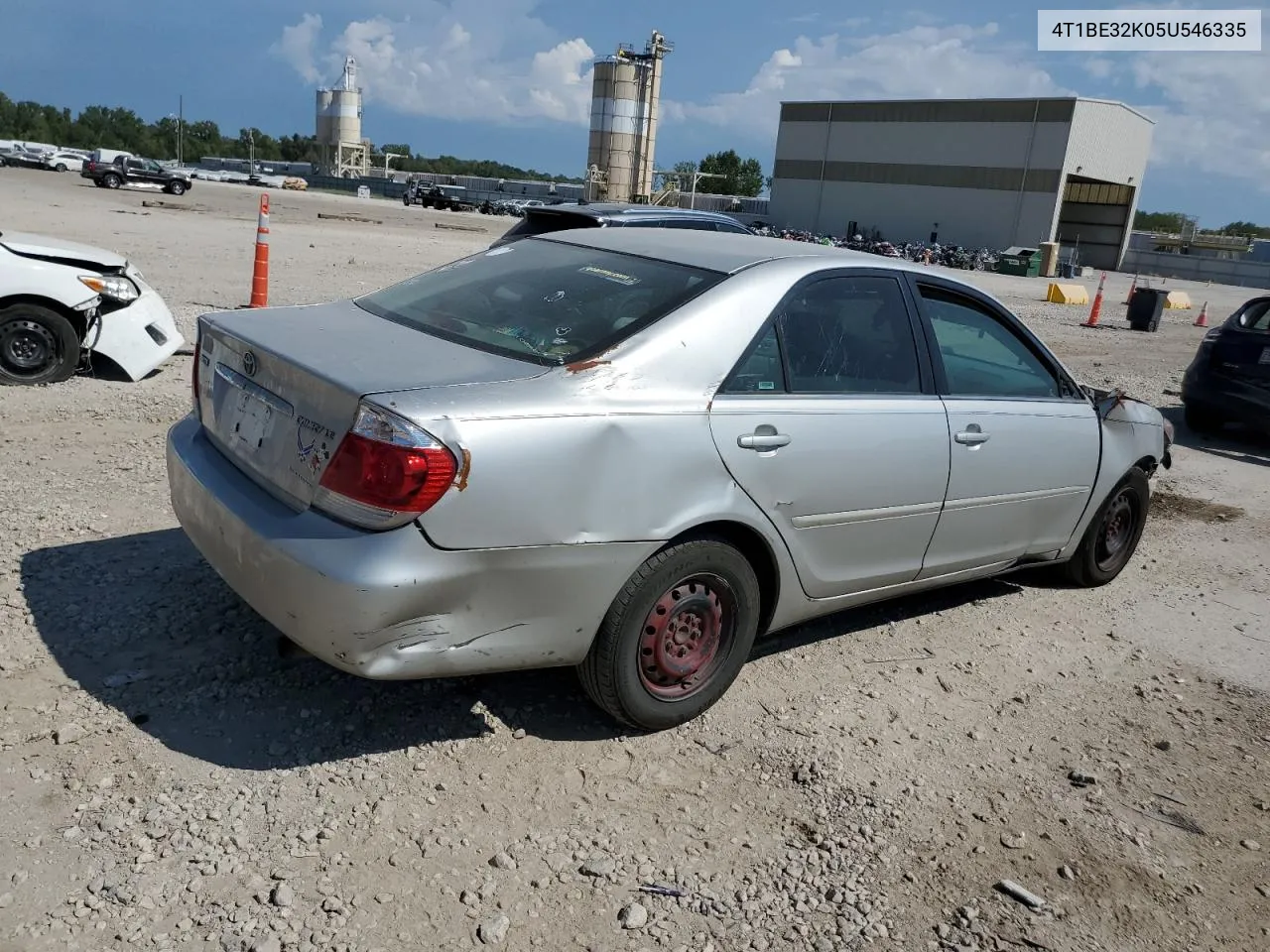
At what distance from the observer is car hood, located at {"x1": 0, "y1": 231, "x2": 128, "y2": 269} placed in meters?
7.22

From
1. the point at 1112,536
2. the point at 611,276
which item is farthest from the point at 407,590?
the point at 1112,536

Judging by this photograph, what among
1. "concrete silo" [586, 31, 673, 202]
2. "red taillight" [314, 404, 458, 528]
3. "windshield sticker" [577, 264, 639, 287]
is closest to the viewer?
"red taillight" [314, 404, 458, 528]

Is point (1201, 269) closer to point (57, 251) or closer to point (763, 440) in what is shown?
point (57, 251)

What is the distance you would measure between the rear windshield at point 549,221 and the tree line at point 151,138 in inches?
4460

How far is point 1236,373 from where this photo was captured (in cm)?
979

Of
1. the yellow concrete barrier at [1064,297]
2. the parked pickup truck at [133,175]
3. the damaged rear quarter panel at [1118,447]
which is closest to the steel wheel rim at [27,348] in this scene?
the damaged rear quarter panel at [1118,447]

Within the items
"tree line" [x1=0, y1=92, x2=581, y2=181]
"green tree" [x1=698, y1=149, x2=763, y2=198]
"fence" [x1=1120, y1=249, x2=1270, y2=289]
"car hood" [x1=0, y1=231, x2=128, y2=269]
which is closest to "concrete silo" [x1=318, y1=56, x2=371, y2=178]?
"tree line" [x1=0, y1=92, x2=581, y2=181]

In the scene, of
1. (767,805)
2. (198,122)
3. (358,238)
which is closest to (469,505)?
(767,805)

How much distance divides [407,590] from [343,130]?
115 meters

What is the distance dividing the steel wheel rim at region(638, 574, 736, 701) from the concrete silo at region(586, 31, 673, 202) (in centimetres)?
→ 8720

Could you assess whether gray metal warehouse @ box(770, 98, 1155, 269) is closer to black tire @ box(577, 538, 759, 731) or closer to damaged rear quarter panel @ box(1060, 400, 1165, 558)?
damaged rear quarter panel @ box(1060, 400, 1165, 558)

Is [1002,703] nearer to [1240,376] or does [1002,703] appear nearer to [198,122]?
[1240,376]

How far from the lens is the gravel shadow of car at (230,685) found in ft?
11.1

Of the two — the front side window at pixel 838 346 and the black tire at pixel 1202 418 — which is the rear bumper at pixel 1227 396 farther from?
the front side window at pixel 838 346
